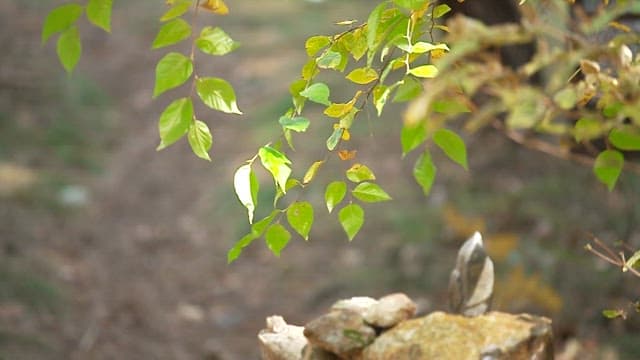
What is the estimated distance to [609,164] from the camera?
1440 millimetres

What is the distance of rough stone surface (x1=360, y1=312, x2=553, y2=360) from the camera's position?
6.04 feet

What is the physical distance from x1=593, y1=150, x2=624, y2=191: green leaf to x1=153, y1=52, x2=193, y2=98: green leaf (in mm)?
697

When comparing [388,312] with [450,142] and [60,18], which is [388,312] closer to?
[450,142]

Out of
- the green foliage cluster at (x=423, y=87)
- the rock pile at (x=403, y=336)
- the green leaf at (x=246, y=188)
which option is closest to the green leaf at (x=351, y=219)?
the green foliage cluster at (x=423, y=87)

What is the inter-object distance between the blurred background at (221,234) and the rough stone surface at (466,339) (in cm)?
131

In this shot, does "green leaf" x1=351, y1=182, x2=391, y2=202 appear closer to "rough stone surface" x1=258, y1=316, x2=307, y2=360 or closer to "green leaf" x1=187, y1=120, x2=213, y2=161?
"green leaf" x1=187, y1=120, x2=213, y2=161

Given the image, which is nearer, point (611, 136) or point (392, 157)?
point (611, 136)

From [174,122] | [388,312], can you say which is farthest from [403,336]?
[174,122]

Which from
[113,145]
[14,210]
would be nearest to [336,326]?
[14,210]

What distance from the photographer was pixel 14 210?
198 inches

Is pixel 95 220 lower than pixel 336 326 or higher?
lower

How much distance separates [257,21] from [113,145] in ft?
9.18

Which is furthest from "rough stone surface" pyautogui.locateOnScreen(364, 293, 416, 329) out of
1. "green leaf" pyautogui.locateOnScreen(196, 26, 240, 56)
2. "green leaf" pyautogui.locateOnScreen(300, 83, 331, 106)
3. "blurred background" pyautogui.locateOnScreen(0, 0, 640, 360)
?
"blurred background" pyautogui.locateOnScreen(0, 0, 640, 360)

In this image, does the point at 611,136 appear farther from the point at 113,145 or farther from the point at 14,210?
the point at 113,145
